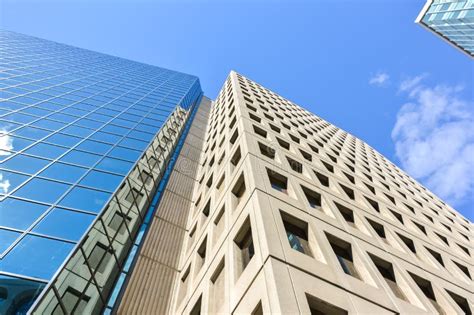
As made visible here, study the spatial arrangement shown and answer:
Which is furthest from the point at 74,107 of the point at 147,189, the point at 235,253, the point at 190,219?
the point at 235,253

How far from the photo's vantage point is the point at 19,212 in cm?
1209

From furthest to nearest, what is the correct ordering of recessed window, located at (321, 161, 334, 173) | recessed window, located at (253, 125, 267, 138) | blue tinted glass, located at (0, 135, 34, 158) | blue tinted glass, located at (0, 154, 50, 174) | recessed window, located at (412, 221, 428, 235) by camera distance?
recessed window, located at (321, 161, 334, 173) < recessed window, located at (253, 125, 267, 138) < recessed window, located at (412, 221, 428, 235) < blue tinted glass, located at (0, 135, 34, 158) < blue tinted glass, located at (0, 154, 50, 174)

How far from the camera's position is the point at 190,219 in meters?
18.4

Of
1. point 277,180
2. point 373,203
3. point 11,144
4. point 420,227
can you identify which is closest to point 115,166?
point 11,144

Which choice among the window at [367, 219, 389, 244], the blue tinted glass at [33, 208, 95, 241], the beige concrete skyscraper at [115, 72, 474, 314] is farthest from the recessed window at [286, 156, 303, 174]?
the blue tinted glass at [33, 208, 95, 241]

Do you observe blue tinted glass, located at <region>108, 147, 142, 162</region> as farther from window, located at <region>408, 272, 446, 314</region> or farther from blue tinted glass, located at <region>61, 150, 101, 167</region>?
window, located at <region>408, 272, 446, 314</region>

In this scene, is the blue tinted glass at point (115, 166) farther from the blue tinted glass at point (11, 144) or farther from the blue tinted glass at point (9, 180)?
the blue tinted glass at point (11, 144)

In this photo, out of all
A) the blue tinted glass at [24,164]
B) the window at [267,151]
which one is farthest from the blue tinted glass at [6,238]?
the window at [267,151]

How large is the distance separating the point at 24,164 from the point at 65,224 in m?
5.36

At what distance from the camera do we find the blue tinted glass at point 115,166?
56.4 feet

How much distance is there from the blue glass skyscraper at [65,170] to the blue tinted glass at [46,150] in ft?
0.16

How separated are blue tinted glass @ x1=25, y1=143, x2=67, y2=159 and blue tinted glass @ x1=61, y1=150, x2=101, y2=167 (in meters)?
0.49

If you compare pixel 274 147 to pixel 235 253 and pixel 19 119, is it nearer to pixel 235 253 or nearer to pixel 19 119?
pixel 235 253

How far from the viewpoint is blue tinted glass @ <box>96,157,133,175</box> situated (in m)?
17.2
